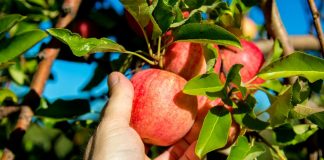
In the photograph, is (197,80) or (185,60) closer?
(197,80)

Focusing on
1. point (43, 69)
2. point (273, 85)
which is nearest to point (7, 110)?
point (43, 69)

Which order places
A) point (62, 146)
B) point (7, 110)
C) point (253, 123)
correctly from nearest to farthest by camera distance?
point (253, 123) → point (7, 110) → point (62, 146)

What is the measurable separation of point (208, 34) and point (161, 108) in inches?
8.8

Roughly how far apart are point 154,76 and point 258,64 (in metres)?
0.35

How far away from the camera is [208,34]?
3.42 ft

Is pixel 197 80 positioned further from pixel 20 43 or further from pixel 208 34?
pixel 20 43

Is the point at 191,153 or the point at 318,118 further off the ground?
the point at 318,118

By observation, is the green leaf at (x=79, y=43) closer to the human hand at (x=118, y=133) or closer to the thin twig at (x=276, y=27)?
the human hand at (x=118, y=133)

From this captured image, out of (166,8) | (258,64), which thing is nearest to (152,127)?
(166,8)

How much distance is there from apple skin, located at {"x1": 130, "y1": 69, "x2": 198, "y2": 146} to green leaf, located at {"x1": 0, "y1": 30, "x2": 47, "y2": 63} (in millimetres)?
358

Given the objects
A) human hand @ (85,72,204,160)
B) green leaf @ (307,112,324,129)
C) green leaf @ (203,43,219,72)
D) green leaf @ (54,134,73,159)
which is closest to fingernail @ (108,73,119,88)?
human hand @ (85,72,204,160)

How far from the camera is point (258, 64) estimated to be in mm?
1343

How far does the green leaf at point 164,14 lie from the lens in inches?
42.2

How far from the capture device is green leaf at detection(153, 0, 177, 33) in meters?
1.07
